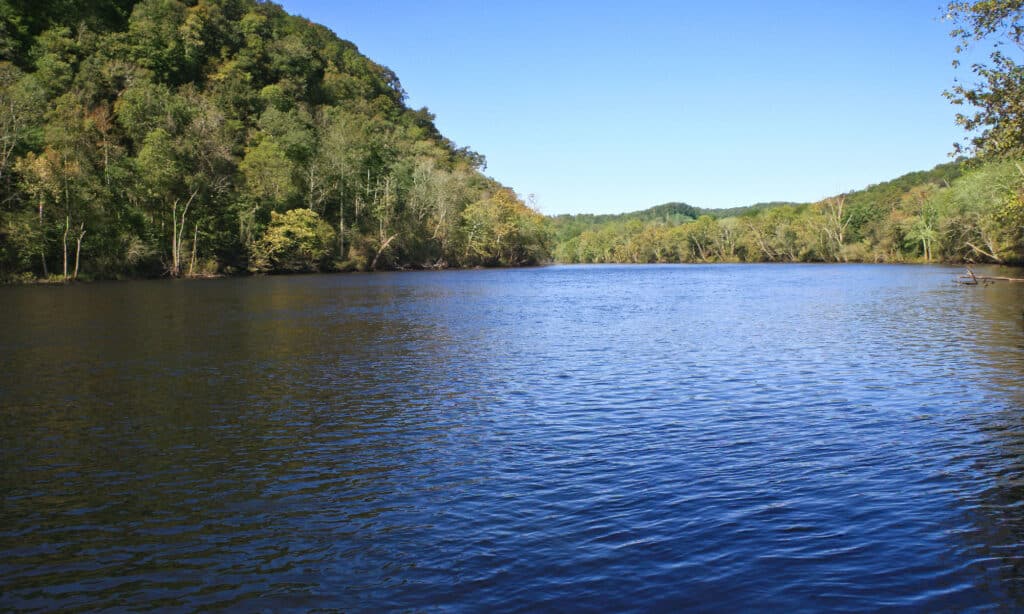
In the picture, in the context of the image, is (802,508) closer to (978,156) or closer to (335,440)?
(335,440)

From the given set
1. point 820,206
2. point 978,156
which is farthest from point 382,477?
point 820,206

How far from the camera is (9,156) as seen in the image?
62.5m

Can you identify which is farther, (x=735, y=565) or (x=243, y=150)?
(x=243, y=150)

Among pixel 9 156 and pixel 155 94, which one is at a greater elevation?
pixel 155 94

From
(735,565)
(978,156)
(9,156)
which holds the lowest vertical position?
(735,565)

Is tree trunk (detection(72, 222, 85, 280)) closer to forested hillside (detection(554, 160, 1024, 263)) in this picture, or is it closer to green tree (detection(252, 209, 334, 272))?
green tree (detection(252, 209, 334, 272))

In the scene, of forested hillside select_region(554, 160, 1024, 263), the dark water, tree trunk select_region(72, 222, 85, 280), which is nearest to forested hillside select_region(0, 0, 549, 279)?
tree trunk select_region(72, 222, 85, 280)

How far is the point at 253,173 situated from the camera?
96.2m

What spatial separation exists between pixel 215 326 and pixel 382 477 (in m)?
24.6

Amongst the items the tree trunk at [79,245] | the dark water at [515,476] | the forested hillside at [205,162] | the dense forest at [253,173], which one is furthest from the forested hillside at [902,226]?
the tree trunk at [79,245]

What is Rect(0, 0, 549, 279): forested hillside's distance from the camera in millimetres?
67625

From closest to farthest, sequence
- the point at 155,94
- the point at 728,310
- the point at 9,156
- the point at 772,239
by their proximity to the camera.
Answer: the point at 728,310 → the point at 9,156 → the point at 155,94 → the point at 772,239

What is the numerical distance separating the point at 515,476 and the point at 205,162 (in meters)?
84.1

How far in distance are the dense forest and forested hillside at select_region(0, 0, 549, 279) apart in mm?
267
